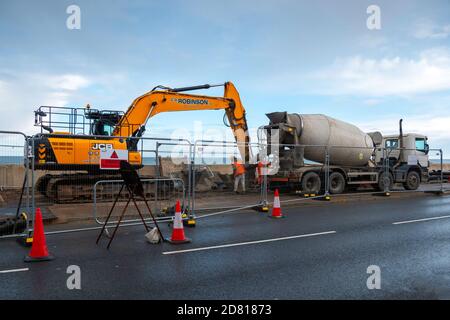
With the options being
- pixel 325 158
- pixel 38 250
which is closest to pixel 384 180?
pixel 325 158

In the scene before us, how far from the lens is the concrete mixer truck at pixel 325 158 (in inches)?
660

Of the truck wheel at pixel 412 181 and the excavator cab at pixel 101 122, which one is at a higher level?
the excavator cab at pixel 101 122

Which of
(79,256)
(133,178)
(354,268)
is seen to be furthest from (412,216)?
(79,256)

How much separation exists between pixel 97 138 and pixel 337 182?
9.76 metres

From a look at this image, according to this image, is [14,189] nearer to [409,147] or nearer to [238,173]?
[238,173]

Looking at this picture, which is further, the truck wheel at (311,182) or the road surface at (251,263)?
the truck wheel at (311,182)

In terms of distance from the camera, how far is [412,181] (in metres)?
19.7

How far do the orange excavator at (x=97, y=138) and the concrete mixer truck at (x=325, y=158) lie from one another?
158 centimetres

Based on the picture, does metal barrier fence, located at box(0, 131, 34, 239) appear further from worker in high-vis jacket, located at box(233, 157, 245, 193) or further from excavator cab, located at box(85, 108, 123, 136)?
worker in high-vis jacket, located at box(233, 157, 245, 193)

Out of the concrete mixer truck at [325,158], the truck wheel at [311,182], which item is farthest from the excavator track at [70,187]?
the truck wheel at [311,182]

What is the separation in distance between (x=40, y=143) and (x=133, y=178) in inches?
287

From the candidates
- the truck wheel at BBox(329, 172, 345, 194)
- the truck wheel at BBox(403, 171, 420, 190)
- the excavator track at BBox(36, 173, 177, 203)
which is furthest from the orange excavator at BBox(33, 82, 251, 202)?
the truck wheel at BBox(403, 171, 420, 190)

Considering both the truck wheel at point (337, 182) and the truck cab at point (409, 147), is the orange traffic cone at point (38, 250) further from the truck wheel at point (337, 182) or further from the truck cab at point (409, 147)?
the truck cab at point (409, 147)
